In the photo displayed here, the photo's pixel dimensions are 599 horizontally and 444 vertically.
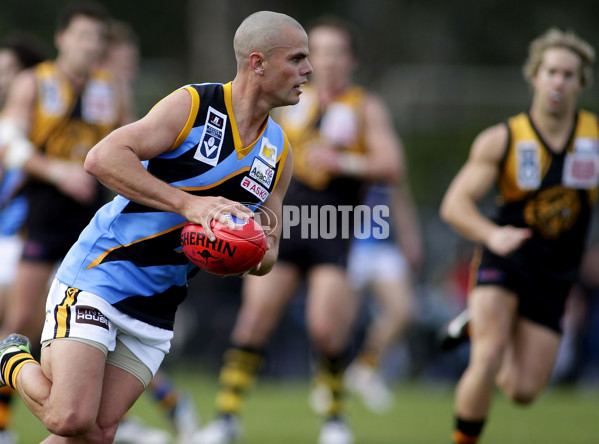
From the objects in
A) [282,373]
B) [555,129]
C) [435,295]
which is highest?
[555,129]

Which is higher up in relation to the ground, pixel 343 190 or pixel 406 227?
pixel 343 190

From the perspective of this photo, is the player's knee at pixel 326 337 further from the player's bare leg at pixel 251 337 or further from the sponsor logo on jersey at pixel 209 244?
the sponsor logo on jersey at pixel 209 244

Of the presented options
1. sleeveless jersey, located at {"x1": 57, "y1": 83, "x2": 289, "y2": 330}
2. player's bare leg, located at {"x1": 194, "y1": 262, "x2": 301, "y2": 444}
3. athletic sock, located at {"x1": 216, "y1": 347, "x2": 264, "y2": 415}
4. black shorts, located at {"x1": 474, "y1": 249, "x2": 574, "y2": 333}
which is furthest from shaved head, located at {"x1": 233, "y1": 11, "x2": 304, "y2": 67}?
athletic sock, located at {"x1": 216, "y1": 347, "x2": 264, "y2": 415}

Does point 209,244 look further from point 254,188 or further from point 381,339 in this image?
point 381,339

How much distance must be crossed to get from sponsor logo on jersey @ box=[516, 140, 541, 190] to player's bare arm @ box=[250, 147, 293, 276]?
1.92 metres

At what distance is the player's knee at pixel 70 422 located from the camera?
4.08 m

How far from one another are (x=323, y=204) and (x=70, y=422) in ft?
12.7

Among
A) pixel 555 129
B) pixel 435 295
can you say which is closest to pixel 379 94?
pixel 435 295

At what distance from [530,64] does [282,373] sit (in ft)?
25.9

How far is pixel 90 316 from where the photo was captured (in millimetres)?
4262

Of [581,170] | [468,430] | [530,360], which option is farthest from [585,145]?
[468,430]

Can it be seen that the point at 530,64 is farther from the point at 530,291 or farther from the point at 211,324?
the point at 211,324

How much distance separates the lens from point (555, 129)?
6.09m

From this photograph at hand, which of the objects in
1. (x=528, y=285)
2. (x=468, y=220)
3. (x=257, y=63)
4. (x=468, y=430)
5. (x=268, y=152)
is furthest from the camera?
(x=528, y=285)
